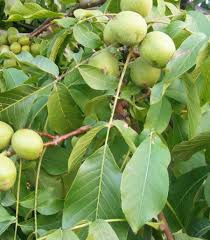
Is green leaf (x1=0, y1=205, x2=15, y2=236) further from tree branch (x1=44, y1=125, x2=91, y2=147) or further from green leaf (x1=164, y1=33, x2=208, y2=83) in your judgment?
green leaf (x1=164, y1=33, x2=208, y2=83)

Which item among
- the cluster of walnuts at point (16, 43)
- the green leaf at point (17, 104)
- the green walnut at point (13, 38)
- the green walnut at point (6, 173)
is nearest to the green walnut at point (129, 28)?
the green leaf at point (17, 104)

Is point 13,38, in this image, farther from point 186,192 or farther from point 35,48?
point 186,192

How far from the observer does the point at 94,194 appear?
3.33 feet

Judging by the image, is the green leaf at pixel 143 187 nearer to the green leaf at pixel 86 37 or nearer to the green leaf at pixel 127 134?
the green leaf at pixel 127 134

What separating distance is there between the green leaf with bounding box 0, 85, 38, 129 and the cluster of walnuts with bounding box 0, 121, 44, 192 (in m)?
0.03

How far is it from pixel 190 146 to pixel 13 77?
1.50 ft

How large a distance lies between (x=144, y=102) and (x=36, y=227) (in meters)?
0.37

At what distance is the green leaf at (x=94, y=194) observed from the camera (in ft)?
3.30

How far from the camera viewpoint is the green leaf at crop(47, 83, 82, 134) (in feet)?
3.77

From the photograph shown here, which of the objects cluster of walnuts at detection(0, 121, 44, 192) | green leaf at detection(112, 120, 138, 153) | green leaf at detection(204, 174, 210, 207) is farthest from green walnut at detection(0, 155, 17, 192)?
green leaf at detection(204, 174, 210, 207)

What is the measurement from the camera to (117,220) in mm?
986

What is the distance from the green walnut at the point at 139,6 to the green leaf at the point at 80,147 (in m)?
0.28

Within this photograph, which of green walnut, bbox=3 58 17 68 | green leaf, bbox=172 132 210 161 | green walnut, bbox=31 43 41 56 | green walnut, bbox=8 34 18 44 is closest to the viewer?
green leaf, bbox=172 132 210 161

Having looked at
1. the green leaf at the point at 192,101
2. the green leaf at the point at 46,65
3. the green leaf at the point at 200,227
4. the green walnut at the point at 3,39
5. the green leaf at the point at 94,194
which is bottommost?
the green walnut at the point at 3,39
